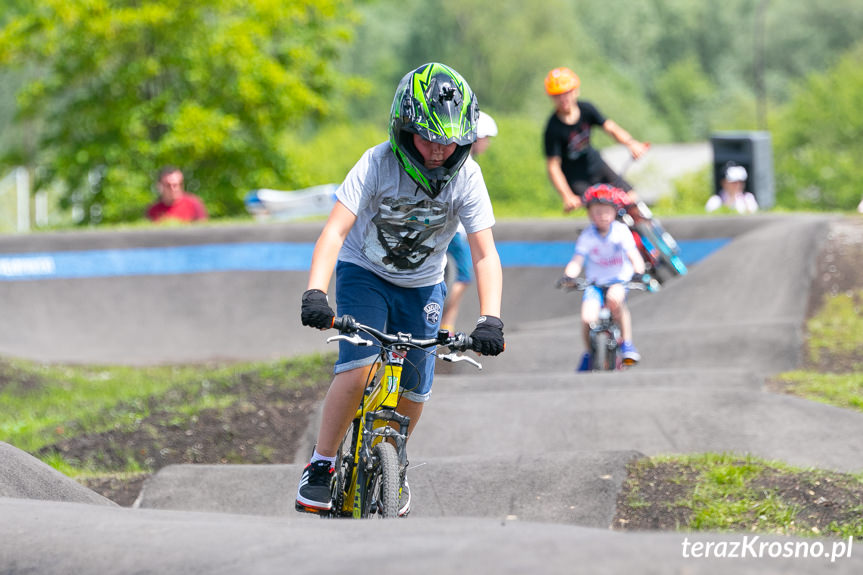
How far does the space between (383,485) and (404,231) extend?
1.17 m

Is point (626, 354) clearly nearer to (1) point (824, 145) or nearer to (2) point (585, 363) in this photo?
(2) point (585, 363)

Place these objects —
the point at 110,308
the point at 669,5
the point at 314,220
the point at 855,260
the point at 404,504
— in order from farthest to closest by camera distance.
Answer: the point at 669,5 < the point at 314,220 < the point at 110,308 < the point at 855,260 < the point at 404,504

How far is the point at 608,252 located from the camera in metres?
9.70

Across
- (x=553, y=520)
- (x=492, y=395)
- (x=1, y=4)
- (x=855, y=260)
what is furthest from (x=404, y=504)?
(x=1, y=4)

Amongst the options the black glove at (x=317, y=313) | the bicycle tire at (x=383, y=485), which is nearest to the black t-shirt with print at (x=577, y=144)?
the bicycle tire at (x=383, y=485)

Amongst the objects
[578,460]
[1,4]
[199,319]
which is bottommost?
[199,319]

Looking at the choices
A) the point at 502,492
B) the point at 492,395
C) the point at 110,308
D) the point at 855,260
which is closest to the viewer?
the point at 502,492

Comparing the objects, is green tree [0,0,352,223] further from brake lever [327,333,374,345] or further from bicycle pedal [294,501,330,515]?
brake lever [327,333,374,345]

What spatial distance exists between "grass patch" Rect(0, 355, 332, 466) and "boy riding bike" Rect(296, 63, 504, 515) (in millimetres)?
3258

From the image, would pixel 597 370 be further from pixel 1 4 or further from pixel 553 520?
pixel 1 4

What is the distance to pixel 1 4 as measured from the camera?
44.3 metres

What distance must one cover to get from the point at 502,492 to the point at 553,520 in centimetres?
43

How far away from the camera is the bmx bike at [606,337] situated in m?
9.61

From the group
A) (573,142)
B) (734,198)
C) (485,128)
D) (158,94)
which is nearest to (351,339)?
(485,128)
